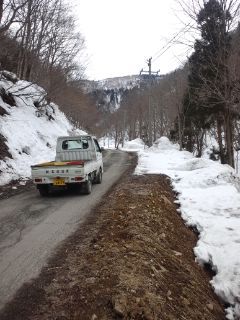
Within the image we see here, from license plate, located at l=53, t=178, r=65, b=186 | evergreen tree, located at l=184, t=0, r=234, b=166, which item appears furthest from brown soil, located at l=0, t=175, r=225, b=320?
evergreen tree, located at l=184, t=0, r=234, b=166

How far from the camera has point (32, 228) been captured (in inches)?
329

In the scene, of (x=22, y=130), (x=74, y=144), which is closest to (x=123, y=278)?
(x=74, y=144)

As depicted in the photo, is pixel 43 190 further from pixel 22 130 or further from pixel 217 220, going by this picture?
pixel 22 130

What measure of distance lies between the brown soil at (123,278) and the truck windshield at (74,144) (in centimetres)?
652

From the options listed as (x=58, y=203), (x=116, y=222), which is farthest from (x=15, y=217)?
(x=116, y=222)

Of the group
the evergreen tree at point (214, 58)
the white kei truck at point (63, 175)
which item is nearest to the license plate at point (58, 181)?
the white kei truck at point (63, 175)

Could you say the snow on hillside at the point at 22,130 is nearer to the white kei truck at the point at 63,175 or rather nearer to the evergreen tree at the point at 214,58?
the white kei truck at the point at 63,175

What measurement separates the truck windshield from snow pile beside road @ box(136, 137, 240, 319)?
3.98 m

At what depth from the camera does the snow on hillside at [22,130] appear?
16844 mm

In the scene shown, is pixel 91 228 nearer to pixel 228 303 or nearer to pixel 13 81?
pixel 228 303

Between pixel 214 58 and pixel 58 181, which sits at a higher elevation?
pixel 214 58

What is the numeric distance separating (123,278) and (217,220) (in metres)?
4.55

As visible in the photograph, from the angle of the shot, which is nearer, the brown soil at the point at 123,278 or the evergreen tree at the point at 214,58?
the brown soil at the point at 123,278

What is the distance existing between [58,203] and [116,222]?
3.23m
